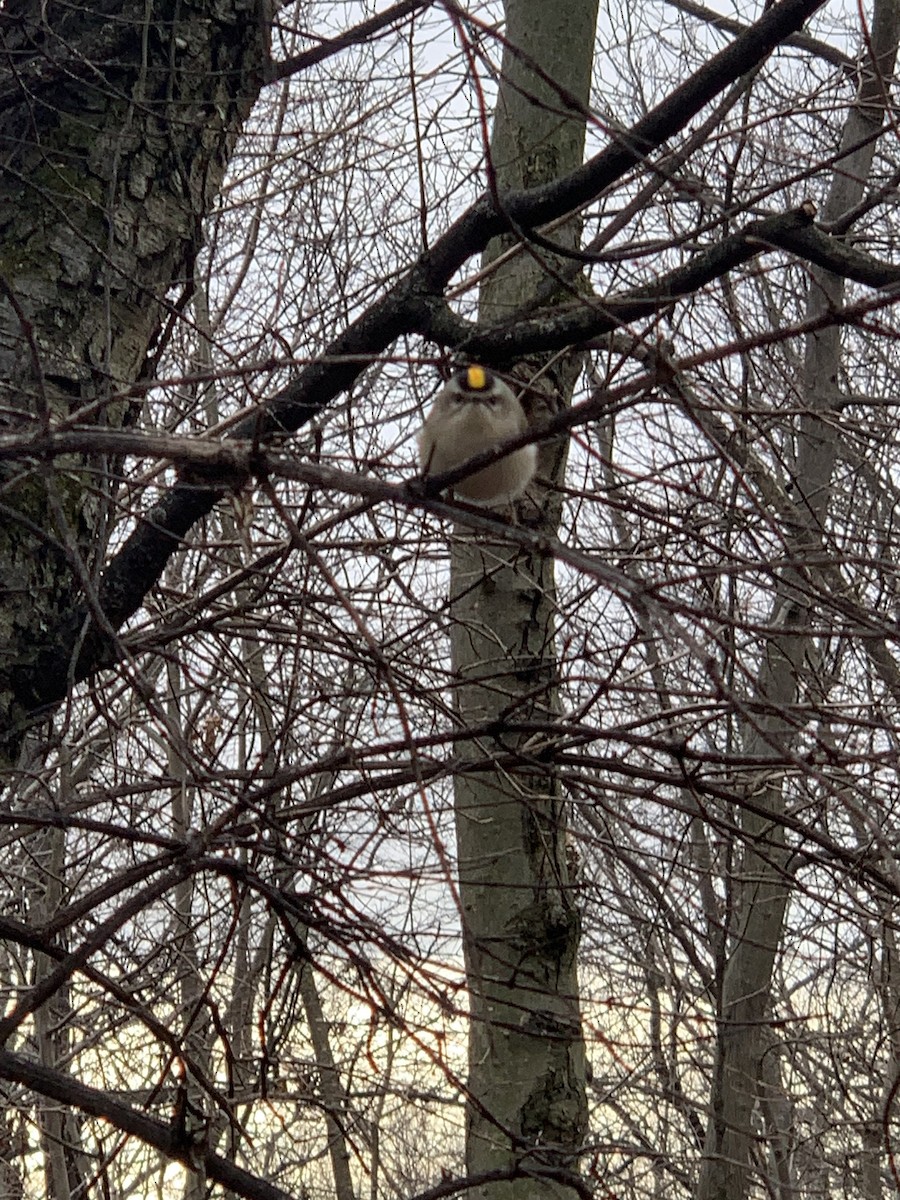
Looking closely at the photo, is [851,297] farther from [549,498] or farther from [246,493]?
[246,493]

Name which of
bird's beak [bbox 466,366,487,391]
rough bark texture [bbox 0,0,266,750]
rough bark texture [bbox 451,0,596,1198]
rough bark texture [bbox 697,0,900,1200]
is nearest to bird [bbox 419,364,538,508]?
bird's beak [bbox 466,366,487,391]

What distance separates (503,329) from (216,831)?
1137 mm

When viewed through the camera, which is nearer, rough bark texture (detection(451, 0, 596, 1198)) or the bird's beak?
the bird's beak

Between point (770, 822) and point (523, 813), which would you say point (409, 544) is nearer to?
point (523, 813)

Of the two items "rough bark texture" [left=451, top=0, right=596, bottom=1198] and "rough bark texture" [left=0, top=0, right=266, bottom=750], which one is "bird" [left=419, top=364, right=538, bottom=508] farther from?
"rough bark texture" [left=0, top=0, right=266, bottom=750]

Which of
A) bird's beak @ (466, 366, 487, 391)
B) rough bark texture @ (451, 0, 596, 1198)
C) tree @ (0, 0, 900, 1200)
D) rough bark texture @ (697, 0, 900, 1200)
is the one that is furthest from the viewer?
rough bark texture @ (697, 0, 900, 1200)

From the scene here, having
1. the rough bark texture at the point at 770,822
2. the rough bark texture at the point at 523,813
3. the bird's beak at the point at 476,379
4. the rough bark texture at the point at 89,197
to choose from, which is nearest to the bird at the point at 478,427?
the bird's beak at the point at 476,379

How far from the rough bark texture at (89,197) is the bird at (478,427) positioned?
0.73 metres

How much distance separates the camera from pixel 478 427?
3.11 meters

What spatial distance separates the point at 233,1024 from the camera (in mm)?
7344

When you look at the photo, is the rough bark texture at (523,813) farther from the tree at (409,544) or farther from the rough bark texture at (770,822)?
the rough bark texture at (770,822)

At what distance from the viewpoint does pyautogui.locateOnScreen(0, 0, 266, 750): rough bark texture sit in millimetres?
2900

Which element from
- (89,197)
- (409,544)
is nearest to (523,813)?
(409,544)

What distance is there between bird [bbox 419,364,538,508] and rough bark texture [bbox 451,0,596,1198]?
41 centimetres
